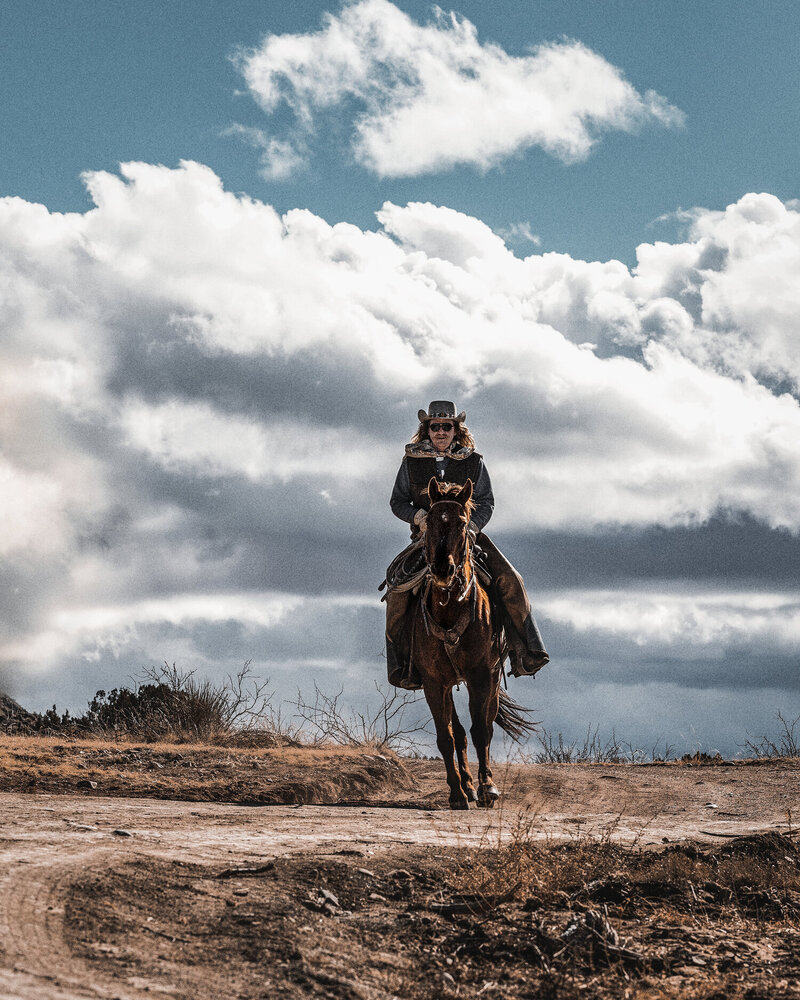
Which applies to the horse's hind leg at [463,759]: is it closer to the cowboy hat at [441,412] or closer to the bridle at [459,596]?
the bridle at [459,596]

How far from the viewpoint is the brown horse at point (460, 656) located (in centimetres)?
1049

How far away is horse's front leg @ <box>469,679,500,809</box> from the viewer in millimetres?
11320

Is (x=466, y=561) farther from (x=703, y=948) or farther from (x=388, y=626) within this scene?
(x=703, y=948)

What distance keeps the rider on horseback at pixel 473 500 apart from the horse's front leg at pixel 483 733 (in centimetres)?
85

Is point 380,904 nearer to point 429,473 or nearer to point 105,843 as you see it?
point 105,843

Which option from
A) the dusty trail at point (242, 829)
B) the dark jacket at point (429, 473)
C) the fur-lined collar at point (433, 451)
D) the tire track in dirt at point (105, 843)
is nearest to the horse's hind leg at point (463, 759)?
the dusty trail at point (242, 829)

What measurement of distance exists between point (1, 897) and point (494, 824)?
16.6 feet

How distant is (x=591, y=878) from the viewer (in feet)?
22.7

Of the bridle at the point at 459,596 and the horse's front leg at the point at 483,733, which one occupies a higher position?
the bridle at the point at 459,596

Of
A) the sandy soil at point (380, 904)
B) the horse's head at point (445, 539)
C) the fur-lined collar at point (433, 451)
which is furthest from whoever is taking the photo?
the fur-lined collar at point (433, 451)

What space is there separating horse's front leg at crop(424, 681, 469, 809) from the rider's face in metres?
2.81

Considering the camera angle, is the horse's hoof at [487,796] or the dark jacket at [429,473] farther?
the dark jacket at [429,473]

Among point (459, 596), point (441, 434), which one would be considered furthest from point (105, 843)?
point (441, 434)

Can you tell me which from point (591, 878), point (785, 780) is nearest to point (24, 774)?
point (591, 878)
